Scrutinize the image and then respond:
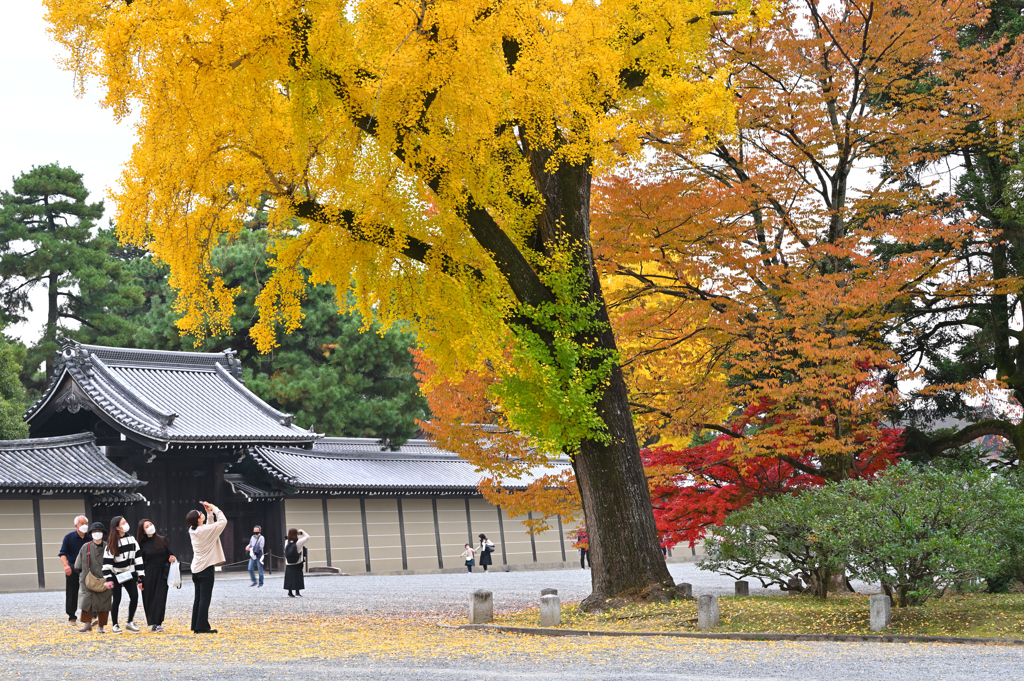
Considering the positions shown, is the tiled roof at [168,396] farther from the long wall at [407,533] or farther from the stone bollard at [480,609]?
the stone bollard at [480,609]

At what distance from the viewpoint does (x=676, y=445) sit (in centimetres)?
1436

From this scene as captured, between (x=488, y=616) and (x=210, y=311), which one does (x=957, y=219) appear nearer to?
(x=488, y=616)

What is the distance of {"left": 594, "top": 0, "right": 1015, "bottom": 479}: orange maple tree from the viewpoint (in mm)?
12289

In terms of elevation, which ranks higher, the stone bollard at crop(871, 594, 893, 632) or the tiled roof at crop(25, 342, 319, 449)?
the tiled roof at crop(25, 342, 319, 449)

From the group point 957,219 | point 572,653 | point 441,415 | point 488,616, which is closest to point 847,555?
point 572,653

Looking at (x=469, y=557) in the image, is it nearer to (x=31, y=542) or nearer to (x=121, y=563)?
(x=31, y=542)

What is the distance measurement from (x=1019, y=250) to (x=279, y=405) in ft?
84.4

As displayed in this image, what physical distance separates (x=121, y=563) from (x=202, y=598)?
3.57 ft

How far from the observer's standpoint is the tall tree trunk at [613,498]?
1108 cm

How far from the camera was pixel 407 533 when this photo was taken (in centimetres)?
3006

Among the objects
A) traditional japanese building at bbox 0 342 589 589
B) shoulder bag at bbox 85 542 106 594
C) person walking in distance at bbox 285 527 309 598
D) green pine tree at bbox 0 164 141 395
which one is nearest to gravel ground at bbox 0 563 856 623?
person walking in distance at bbox 285 527 309 598

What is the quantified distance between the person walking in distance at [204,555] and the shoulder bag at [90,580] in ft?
3.63

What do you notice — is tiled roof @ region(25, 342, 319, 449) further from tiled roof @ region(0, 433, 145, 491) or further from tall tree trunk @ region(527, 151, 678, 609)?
tall tree trunk @ region(527, 151, 678, 609)

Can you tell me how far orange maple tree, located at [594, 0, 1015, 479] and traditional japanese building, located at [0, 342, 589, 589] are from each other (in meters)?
15.6
